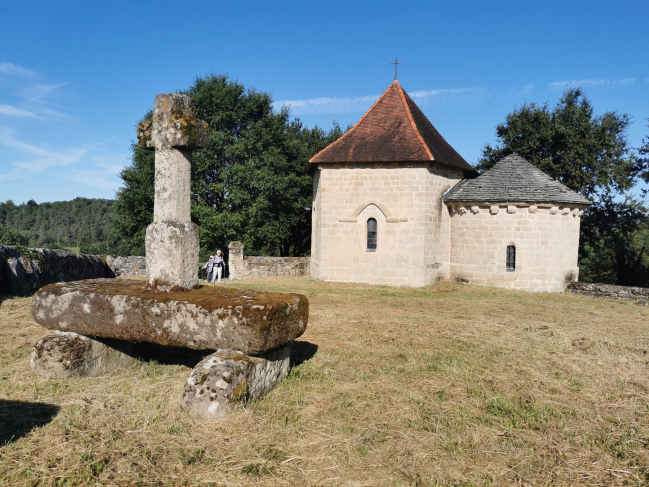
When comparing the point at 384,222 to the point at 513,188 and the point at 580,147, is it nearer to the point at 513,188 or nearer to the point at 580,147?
the point at 513,188

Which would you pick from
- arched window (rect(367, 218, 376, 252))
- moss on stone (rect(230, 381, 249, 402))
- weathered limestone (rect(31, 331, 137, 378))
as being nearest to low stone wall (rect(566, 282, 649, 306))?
arched window (rect(367, 218, 376, 252))

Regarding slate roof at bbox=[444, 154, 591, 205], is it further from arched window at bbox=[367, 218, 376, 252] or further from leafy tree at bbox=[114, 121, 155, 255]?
leafy tree at bbox=[114, 121, 155, 255]

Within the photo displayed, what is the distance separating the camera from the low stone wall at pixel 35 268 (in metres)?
10.2

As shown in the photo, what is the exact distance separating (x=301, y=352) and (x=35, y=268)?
29.8 feet

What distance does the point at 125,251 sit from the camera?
40719mm

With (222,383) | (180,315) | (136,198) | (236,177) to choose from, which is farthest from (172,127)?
(136,198)

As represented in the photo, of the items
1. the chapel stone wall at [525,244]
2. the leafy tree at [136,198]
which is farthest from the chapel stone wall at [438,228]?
the leafy tree at [136,198]

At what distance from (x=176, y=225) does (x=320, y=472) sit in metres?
3.14

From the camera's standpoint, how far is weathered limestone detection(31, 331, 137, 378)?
4707mm

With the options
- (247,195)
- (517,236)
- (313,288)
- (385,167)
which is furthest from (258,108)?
(517,236)

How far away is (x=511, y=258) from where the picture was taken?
1568 cm

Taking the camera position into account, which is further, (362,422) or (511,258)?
(511,258)

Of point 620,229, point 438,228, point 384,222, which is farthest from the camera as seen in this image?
point 620,229

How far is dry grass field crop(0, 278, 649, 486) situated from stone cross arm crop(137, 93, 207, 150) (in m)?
2.70
